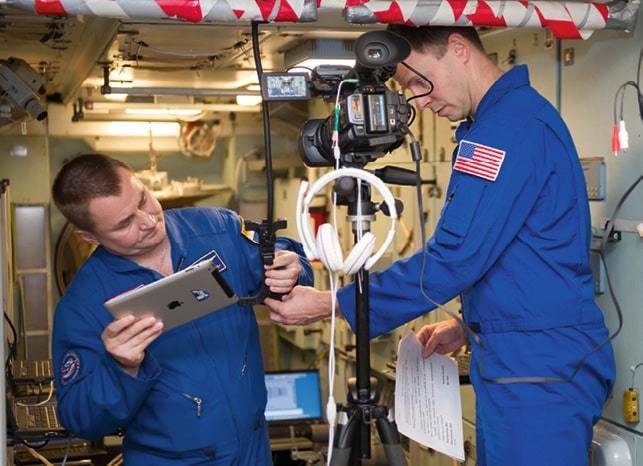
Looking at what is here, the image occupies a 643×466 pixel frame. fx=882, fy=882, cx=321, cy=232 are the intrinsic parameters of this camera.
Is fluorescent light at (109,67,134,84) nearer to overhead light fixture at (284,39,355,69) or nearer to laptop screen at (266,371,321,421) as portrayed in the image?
overhead light fixture at (284,39,355,69)

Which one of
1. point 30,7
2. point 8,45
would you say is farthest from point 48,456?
point 30,7

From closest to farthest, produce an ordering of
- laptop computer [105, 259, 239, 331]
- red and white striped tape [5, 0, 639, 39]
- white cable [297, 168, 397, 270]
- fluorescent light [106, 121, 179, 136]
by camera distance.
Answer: white cable [297, 168, 397, 270] → red and white striped tape [5, 0, 639, 39] → laptop computer [105, 259, 239, 331] → fluorescent light [106, 121, 179, 136]

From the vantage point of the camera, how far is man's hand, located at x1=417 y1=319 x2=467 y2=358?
8.19ft

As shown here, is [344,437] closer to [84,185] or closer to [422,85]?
[422,85]

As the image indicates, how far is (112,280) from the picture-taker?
2.49 meters

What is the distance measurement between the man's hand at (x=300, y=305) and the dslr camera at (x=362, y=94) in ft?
1.37

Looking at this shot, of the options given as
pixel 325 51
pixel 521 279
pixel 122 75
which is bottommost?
pixel 521 279

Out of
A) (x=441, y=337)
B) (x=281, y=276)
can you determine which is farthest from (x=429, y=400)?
(x=281, y=276)

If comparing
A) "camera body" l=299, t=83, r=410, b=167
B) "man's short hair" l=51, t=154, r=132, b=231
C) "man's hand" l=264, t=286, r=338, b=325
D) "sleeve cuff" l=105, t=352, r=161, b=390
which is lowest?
"sleeve cuff" l=105, t=352, r=161, b=390

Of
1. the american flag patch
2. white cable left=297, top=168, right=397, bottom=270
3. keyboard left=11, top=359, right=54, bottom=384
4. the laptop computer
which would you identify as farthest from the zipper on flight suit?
keyboard left=11, top=359, right=54, bottom=384

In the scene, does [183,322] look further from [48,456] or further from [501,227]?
[48,456]

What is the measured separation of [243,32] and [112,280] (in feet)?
3.95

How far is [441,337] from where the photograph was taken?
2498mm

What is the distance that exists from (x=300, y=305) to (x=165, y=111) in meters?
4.00
